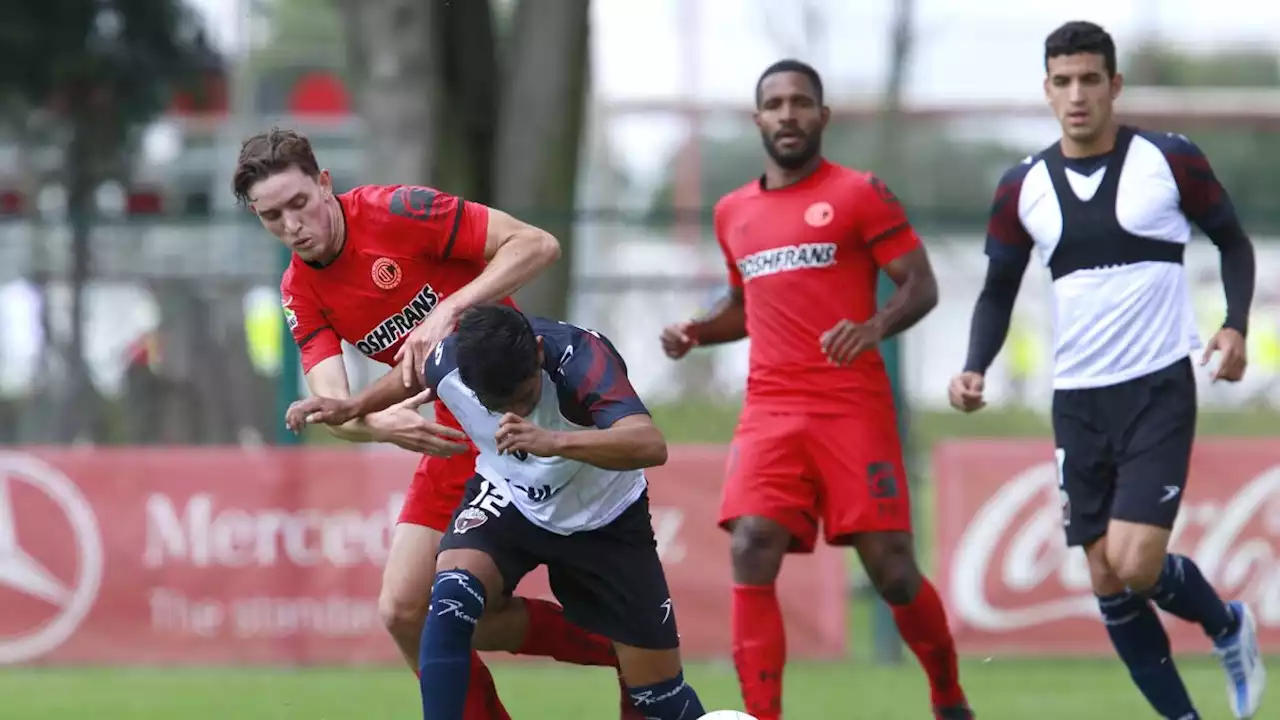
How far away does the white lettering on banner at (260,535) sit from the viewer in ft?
36.5

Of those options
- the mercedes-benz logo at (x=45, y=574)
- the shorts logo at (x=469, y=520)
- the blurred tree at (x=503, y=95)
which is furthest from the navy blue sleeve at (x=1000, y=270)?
the blurred tree at (x=503, y=95)

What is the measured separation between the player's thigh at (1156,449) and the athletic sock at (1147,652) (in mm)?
Result: 479

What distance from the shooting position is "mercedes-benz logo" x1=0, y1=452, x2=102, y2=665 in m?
11.1

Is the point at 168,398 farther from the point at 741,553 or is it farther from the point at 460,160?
the point at 741,553

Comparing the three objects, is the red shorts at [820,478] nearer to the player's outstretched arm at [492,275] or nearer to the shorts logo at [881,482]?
the shorts logo at [881,482]

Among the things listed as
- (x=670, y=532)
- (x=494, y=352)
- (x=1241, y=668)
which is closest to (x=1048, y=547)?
(x=670, y=532)

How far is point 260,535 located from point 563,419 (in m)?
5.78

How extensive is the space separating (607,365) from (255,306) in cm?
692

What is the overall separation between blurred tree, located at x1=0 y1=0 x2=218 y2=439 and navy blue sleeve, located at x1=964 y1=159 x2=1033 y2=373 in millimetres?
9201

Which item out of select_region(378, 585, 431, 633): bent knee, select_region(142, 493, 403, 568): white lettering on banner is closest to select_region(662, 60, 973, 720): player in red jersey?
select_region(378, 585, 431, 633): bent knee

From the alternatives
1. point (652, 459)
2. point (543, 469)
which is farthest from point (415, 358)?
point (652, 459)

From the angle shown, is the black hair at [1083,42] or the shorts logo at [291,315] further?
the black hair at [1083,42]

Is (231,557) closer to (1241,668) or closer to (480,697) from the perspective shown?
(480,697)

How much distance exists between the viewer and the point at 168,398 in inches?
478
